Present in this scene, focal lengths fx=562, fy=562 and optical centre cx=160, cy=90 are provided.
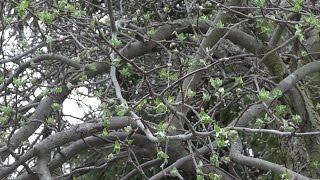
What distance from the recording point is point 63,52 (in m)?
6.22

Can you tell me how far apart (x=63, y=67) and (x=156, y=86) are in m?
0.93

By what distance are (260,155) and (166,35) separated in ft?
6.15

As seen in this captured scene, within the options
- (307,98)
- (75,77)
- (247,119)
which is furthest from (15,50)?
(307,98)

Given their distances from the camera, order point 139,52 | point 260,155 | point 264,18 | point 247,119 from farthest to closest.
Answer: point 260,155 < point 139,52 < point 247,119 < point 264,18

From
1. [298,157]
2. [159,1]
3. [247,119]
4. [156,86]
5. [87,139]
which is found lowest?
[298,157]

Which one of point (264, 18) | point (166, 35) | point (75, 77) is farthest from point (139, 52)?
point (264, 18)

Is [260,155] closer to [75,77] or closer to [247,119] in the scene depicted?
[247,119]

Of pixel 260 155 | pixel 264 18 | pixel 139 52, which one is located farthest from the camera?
pixel 260 155

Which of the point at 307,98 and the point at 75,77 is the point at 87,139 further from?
the point at 307,98

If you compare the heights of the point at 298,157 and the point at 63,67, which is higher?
the point at 63,67

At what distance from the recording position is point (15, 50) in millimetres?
5684

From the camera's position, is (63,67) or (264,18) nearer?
(264,18)

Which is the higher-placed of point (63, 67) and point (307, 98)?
point (63, 67)

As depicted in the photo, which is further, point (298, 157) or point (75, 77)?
point (298, 157)
